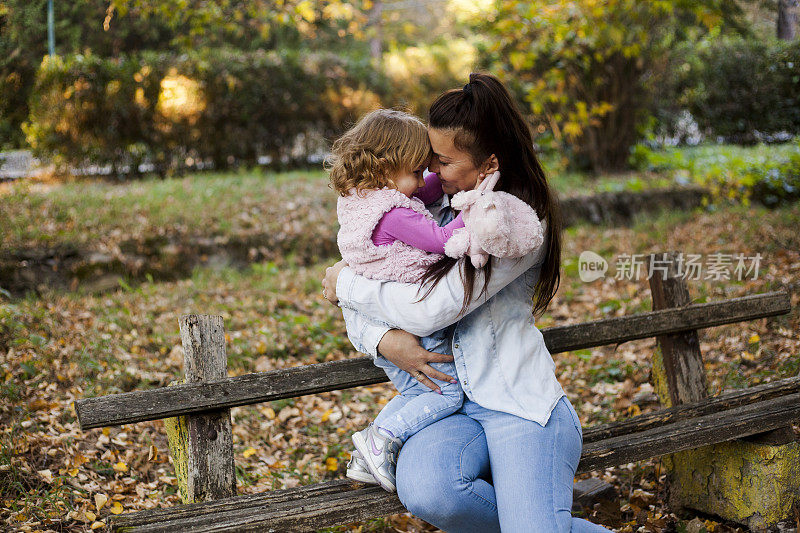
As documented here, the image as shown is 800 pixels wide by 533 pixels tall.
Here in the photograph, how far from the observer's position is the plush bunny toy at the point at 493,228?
6.47 feet

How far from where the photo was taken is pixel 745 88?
8406mm

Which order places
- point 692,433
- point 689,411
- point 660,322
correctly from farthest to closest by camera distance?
point 660,322 → point 689,411 → point 692,433

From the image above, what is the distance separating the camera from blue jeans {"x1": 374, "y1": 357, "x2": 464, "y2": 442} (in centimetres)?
220

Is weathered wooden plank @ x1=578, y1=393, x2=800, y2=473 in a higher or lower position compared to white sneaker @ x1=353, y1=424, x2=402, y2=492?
lower

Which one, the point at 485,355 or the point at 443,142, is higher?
the point at 443,142

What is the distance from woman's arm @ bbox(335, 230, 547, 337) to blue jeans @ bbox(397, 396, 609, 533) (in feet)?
1.16

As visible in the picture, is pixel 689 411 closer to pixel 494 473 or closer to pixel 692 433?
pixel 692 433

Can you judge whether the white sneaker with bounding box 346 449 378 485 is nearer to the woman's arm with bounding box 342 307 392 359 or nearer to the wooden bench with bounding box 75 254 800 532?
the wooden bench with bounding box 75 254 800 532

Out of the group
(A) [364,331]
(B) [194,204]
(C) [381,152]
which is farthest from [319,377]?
(B) [194,204]

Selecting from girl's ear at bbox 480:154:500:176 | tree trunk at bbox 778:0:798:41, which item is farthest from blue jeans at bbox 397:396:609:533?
tree trunk at bbox 778:0:798:41

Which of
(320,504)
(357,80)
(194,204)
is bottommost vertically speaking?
(320,504)

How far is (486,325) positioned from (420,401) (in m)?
0.34

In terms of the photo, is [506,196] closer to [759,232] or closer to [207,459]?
[207,459]

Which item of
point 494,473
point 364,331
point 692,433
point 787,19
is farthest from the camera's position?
point 787,19
